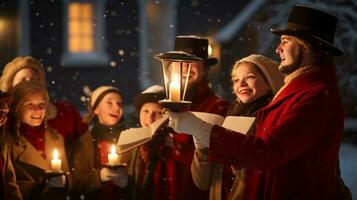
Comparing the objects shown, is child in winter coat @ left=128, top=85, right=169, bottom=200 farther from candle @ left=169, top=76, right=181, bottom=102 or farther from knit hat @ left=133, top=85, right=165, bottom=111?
candle @ left=169, top=76, right=181, bottom=102

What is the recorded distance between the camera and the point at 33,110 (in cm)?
591

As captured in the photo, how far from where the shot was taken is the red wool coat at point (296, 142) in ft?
12.9

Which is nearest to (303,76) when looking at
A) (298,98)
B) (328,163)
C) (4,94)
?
(298,98)

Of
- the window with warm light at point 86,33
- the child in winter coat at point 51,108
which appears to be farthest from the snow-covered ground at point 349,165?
the window with warm light at point 86,33

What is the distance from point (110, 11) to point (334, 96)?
495 inches

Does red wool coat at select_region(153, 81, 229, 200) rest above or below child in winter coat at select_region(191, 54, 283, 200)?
below

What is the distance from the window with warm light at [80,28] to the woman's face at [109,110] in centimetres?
994

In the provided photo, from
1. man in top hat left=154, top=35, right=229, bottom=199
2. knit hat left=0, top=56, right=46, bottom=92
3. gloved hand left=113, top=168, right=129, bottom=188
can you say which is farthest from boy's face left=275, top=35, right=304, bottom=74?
knit hat left=0, top=56, right=46, bottom=92

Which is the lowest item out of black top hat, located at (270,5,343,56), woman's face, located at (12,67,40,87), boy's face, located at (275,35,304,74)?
woman's face, located at (12,67,40,87)

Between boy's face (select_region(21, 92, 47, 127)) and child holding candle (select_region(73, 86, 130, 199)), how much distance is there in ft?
2.04

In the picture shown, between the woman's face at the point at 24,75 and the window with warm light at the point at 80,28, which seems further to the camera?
the window with warm light at the point at 80,28

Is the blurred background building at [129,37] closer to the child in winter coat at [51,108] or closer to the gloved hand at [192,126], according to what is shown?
the child in winter coat at [51,108]

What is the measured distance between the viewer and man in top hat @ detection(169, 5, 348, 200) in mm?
3943

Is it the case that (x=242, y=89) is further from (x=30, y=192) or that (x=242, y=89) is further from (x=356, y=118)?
(x=356, y=118)
